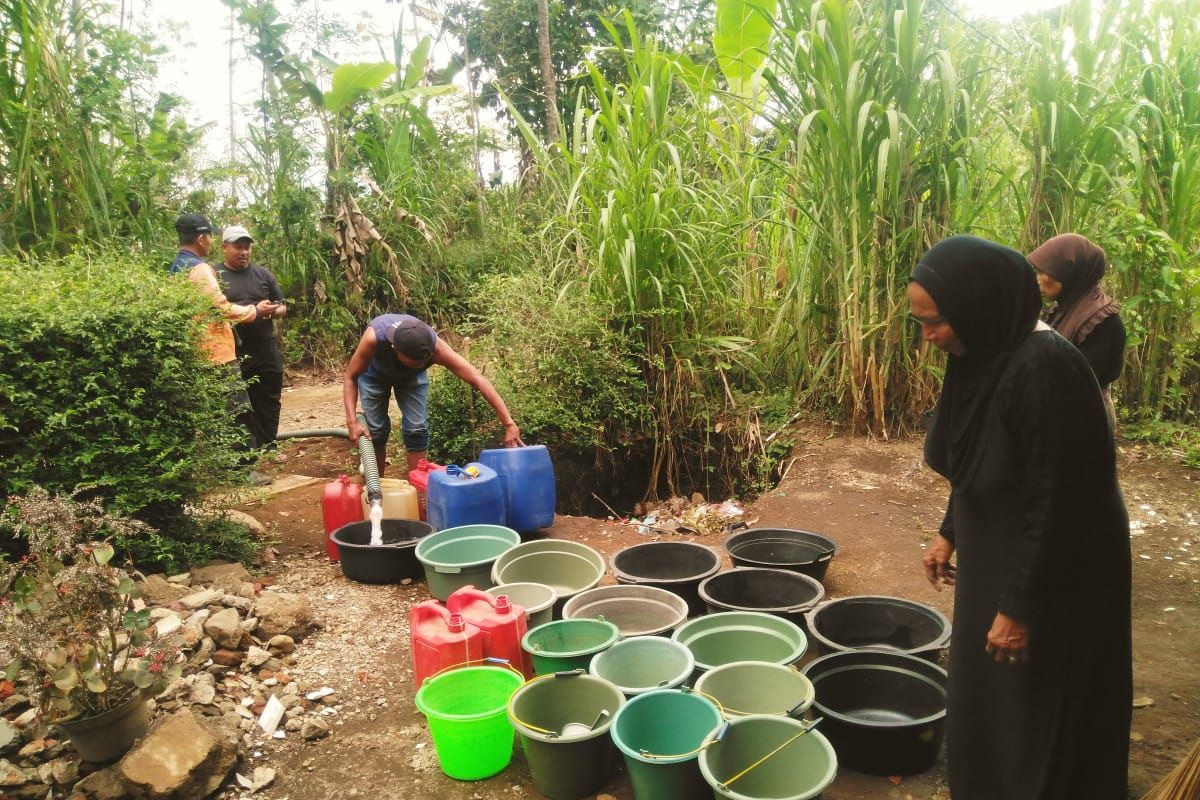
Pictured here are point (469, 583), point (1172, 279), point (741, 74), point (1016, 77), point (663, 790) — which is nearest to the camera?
point (663, 790)

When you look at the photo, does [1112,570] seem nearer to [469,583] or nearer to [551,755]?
[551,755]

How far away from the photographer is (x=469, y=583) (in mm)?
3137

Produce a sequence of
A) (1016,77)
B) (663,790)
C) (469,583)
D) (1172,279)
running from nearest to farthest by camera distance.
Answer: (663,790)
(469,583)
(1172,279)
(1016,77)

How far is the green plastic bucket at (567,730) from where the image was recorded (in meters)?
2.01

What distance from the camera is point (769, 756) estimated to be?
1.90 meters

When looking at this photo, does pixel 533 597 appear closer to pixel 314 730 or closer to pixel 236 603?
pixel 314 730

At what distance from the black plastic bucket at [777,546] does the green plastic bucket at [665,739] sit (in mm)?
1144

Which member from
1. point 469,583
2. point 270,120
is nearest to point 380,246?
point 270,120

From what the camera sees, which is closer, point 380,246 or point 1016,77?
point 1016,77

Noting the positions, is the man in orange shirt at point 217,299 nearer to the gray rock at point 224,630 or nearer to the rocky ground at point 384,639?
the rocky ground at point 384,639

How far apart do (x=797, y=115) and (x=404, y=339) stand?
8.25 ft

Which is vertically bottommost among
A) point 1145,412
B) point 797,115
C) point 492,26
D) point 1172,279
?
point 1145,412

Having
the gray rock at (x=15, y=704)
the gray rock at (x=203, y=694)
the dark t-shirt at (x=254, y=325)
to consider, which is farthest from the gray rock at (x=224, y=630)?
the dark t-shirt at (x=254, y=325)

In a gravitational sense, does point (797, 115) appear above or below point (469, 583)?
above
